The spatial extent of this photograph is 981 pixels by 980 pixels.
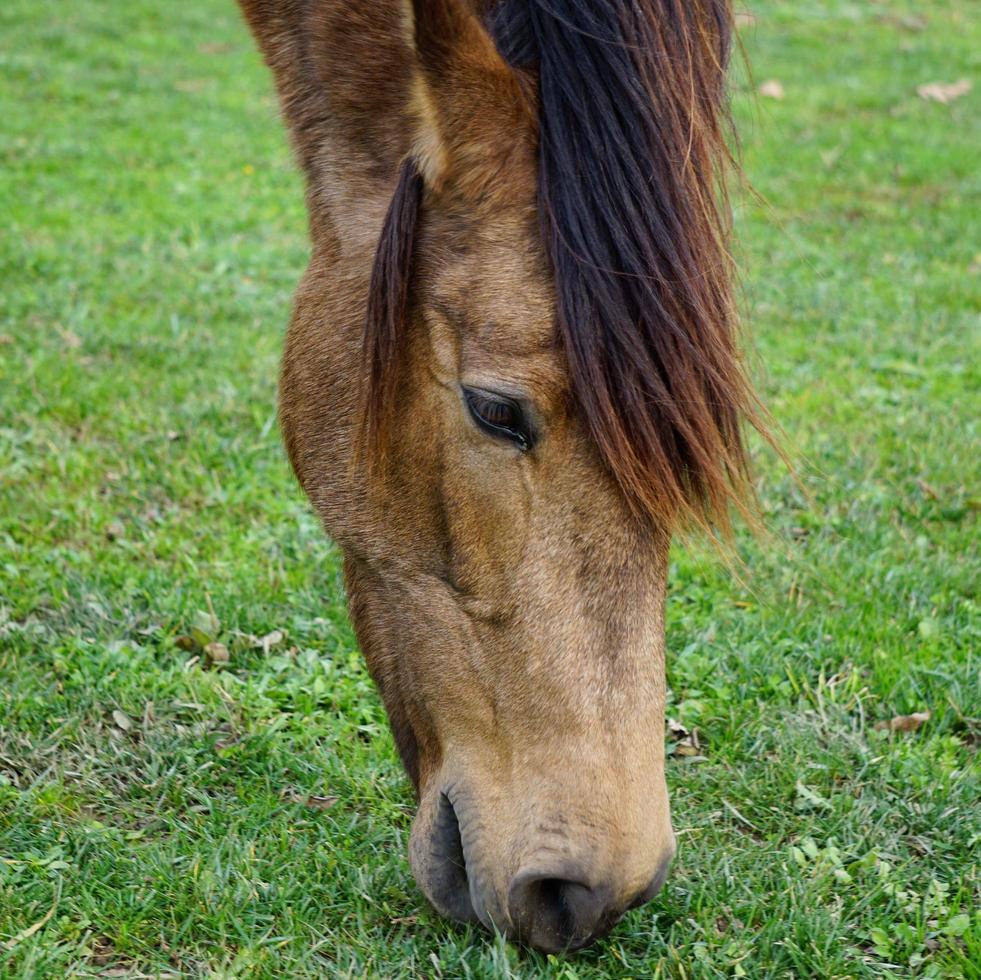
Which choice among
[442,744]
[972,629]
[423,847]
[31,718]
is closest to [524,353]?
[442,744]

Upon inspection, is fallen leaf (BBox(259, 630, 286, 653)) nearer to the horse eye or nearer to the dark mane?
the horse eye

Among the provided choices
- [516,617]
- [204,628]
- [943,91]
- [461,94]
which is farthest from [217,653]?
[943,91]

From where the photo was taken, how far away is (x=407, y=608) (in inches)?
93.7

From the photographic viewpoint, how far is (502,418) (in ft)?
7.06

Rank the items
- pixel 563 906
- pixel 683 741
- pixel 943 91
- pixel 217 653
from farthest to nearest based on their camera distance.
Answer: pixel 943 91 → pixel 217 653 → pixel 683 741 → pixel 563 906

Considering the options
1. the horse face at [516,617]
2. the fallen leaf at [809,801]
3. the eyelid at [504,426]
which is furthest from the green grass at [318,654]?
the eyelid at [504,426]

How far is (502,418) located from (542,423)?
0.08m

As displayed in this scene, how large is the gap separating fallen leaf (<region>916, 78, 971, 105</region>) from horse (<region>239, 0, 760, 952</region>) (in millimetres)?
9731

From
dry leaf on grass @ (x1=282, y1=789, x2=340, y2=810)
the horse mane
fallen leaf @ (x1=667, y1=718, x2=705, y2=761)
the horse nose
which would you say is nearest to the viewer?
the horse nose

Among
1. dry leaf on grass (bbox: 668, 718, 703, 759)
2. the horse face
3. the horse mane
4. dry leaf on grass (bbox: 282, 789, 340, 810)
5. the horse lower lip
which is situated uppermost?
the horse mane

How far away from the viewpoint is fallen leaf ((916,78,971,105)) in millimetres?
11086

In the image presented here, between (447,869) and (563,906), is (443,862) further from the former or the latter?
(563,906)

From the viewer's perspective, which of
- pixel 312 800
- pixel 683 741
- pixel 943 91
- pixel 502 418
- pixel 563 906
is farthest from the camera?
pixel 943 91

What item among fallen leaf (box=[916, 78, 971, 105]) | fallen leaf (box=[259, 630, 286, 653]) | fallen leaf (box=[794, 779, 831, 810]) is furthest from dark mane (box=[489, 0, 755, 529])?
fallen leaf (box=[916, 78, 971, 105])
